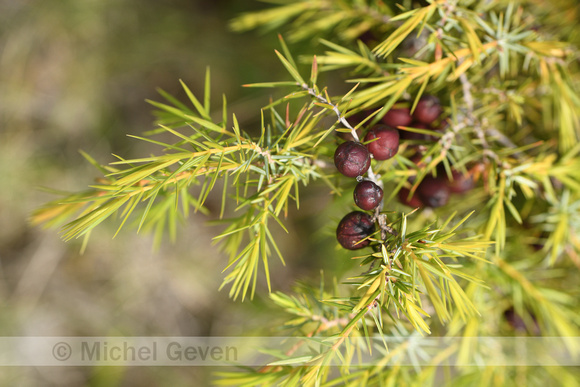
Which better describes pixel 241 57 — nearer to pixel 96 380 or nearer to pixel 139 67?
pixel 139 67

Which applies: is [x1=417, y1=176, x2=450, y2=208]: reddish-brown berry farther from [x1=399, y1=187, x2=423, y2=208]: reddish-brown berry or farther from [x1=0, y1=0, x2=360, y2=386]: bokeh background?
[x1=0, y1=0, x2=360, y2=386]: bokeh background

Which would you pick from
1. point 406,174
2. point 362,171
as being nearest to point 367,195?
point 362,171

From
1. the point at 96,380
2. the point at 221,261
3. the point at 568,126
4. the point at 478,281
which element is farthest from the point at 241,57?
the point at 96,380

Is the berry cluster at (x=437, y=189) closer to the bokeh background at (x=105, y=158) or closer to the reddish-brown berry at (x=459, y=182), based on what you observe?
the reddish-brown berry at (x=459, y=182)

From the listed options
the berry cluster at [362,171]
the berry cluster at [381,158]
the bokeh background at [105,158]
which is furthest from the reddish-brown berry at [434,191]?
the bokeh background at [105,158]

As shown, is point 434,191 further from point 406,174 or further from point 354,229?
point 354,229

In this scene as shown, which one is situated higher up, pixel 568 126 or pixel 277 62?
pixel 277 62
